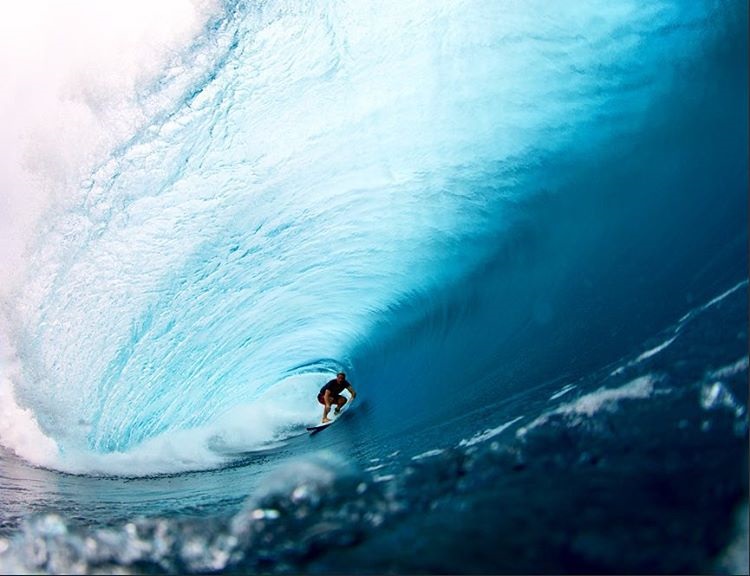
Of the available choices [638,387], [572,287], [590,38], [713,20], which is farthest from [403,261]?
[713,20]

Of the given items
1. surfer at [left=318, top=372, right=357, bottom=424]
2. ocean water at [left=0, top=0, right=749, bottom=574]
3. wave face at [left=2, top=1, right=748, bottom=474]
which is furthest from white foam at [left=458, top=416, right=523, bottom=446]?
surfer at [left=318, top=372, right=357, bottom=424]

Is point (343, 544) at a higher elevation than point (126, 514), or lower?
lower

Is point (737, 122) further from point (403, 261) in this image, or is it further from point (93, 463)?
point (93, 463)

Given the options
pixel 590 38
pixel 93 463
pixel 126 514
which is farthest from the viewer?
pixel 93 463

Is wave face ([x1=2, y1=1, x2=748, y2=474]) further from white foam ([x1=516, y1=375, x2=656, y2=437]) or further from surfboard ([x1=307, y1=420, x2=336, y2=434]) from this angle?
white foam ([x1=516, y1=375, x2=656, y2=437])

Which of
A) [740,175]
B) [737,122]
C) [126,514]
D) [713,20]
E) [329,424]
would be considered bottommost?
[126,514]

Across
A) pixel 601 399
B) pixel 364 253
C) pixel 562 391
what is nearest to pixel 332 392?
pixel 364 253
